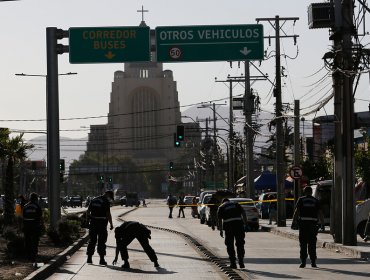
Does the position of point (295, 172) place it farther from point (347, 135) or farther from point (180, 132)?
point (347, 135)

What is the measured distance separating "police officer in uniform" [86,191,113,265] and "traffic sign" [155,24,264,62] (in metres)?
9.94

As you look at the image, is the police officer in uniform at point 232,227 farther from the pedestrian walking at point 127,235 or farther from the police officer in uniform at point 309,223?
the pedestrian walking at point 127,235

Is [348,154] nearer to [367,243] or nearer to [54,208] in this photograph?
[367,243]

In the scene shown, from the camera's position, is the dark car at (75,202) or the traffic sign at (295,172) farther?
the dark car at (75,202)

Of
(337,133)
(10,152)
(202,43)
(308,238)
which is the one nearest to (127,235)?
(308,238)

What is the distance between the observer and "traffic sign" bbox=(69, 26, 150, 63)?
114 feet

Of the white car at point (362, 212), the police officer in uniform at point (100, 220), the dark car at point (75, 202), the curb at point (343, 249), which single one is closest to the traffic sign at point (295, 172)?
the curb at point (343, 249)

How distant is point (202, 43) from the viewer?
35188 mm

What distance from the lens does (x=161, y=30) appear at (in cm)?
3525

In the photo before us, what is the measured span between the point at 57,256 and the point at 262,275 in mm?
7083

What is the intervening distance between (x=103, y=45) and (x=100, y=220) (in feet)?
33.6

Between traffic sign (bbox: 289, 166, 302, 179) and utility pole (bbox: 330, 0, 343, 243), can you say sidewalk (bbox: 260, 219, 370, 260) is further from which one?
traffic sign (bbox: 289, 166, 302, 179)

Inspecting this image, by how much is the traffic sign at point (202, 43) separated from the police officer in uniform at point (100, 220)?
994 centimetres

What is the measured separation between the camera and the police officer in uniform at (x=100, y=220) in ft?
85.3
